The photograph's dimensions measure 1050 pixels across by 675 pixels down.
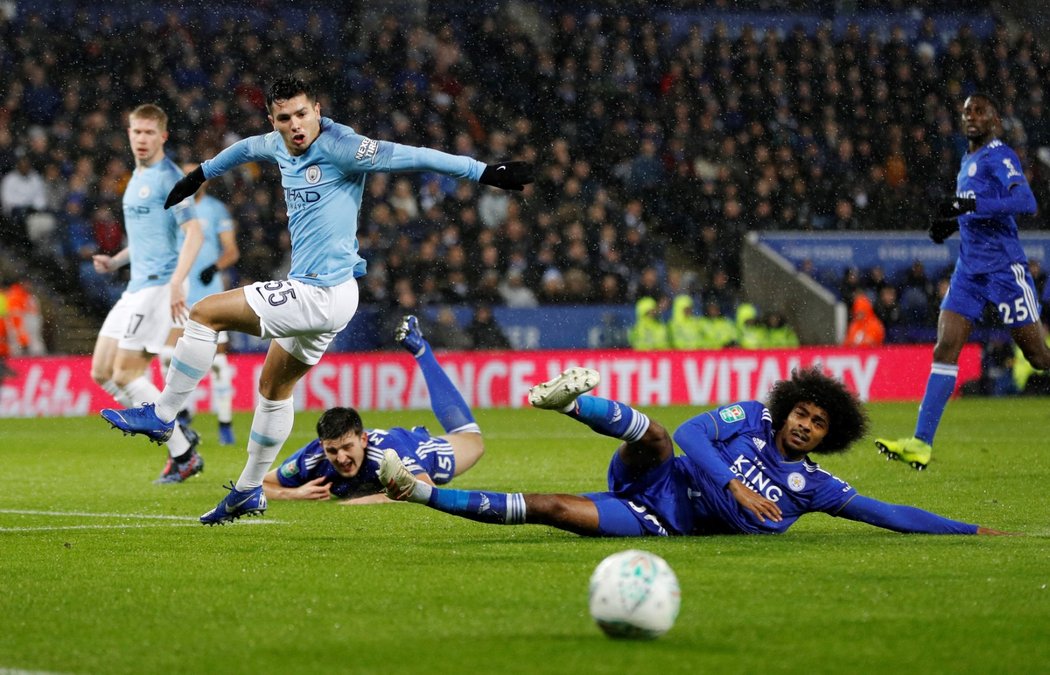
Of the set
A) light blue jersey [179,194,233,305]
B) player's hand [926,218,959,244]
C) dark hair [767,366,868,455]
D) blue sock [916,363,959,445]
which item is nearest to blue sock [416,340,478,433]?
dark hair [767,366,868,455]

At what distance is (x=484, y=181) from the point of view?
6.82m

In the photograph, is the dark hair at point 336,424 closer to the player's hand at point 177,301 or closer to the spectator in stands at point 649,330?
the player's hand at point 177,301

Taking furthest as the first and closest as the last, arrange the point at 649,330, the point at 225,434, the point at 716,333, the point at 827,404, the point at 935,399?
the point at 716,333 → the point at 649,330 → the point at 225,434 → the point at 935,399 → the point at 827,404

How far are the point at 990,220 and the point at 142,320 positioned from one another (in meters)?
5.87

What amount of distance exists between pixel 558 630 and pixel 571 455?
7.90m

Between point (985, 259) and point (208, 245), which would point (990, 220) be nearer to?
point (985, 259)

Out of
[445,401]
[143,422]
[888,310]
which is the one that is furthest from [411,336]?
[888,310]

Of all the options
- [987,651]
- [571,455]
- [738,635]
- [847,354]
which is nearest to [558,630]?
[738,635]

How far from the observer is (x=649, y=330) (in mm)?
20625

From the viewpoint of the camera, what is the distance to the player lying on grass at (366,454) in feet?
26.9

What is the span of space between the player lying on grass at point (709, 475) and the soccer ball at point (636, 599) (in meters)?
1.97

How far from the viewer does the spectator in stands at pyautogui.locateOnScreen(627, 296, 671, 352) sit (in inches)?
810

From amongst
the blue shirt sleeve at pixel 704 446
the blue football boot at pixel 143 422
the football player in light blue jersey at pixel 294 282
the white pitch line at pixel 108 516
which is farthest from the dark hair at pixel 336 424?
the blue shirt sleeve at pixel 704 446

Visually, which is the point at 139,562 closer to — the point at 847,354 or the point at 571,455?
the point at 571,455
